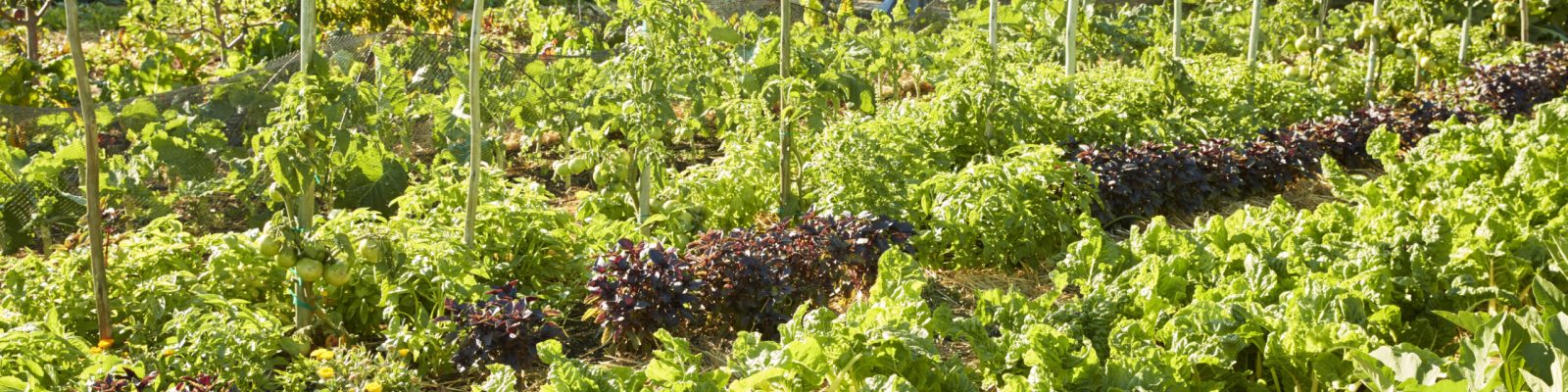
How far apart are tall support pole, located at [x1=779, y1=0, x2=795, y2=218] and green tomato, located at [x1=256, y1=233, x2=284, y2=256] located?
1.99 meters

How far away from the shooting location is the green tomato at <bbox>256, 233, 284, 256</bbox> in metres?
3.32

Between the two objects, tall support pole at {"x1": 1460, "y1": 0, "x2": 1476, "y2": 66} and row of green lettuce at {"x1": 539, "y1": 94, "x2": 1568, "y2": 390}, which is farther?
tall support pole at {"x1": 1460, "y1": 0, "x2": 1476, "y2": 66}

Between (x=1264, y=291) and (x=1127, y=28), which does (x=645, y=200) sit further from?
(x=1127, y=28)

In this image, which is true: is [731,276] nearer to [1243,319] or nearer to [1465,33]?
[1243,319]

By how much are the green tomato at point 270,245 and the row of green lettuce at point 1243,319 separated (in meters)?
1.03

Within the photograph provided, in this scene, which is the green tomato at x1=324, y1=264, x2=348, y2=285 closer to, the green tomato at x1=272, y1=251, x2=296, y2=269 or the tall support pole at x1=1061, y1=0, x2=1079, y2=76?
the green tomato at x1=272, y1=251, x2=296, y2=269

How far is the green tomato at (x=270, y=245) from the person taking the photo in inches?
131

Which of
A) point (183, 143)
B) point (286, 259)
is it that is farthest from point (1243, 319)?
point (183, 143)

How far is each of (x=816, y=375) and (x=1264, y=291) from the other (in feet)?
4.31

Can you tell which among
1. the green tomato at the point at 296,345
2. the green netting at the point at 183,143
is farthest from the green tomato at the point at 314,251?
the green netting at the point at 183,143

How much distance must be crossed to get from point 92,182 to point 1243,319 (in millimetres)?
2912

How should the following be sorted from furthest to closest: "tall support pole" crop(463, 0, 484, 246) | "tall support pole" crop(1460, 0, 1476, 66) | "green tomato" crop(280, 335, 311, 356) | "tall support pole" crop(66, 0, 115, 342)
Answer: "tall support pole" crop(1460, 0, 1476, 66) < "tall support pole" crop(463, 0, 484, 246) < "green tomato" crop(280, 335, 311, 356) < "tall support pole" crop(66, 0, 115, 342)

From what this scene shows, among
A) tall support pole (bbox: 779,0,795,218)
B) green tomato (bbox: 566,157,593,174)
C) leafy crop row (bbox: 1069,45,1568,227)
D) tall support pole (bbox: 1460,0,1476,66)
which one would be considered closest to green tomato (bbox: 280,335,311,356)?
green tomato (bbox: 566,157,593,174)

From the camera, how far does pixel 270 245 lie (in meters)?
3.32
